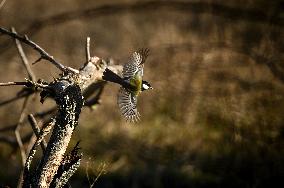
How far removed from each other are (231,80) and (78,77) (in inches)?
58.5

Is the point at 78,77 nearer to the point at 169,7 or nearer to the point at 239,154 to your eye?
the point at 239,154

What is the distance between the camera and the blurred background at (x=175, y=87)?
108 inches

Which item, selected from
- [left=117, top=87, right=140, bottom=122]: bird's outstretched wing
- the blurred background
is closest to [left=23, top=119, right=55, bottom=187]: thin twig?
[left=117, top=87, right=140, bottom=122]: bird's outstretched wing

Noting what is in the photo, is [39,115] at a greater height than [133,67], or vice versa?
[39,115]

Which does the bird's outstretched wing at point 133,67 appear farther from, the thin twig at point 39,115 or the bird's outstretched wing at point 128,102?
the thin twig at point 39,115

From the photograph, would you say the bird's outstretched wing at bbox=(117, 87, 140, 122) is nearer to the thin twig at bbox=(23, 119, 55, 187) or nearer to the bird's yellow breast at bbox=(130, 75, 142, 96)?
the bird's yellow breast at bbox=(130, 75, 142, 96)

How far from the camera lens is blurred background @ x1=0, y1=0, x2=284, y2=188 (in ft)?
9.01

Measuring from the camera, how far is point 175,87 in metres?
3.04

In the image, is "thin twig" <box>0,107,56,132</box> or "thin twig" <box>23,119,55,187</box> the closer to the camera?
"thin twig" <box>23,119,55,187</box>

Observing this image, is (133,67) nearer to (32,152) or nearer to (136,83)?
(136,83)

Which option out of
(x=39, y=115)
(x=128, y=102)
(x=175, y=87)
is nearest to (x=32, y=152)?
(x=128, y=102)

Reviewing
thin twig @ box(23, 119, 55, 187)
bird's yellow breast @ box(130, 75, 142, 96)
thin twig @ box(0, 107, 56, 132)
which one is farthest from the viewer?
thin twig @ box(0, 107, 56, 132)

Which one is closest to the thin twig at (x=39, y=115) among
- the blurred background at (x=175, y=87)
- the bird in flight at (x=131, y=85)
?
the blurred background at (x=175, y=87)

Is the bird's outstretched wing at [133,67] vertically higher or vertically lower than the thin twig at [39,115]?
lower
